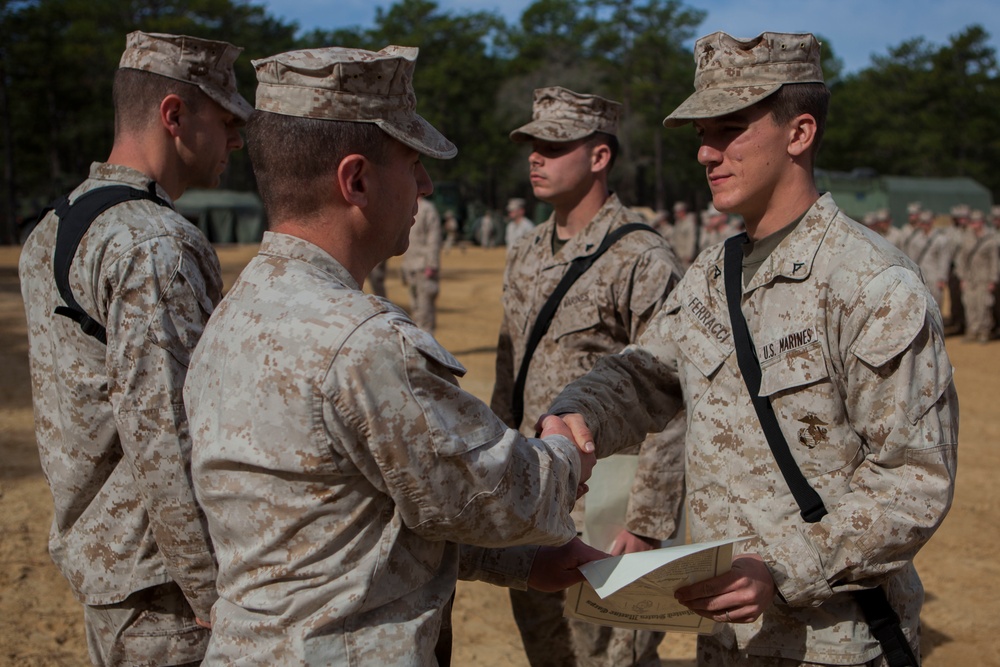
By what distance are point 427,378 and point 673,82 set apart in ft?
183

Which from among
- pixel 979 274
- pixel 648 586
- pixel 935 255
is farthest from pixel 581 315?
pixel 935 255

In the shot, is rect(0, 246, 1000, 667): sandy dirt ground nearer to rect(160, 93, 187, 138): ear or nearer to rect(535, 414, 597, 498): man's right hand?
rect(535, 414, 597, 498): man's right hand

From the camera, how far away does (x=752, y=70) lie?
2842mm

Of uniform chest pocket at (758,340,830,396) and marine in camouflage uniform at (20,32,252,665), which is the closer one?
uniform chest pocket at (758,340,830,396)

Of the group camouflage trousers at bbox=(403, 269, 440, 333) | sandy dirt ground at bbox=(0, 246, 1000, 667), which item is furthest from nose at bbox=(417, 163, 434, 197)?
camouflage trousers at bbox=(403, 269, 440, 333)

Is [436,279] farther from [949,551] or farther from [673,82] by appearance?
[673,82]

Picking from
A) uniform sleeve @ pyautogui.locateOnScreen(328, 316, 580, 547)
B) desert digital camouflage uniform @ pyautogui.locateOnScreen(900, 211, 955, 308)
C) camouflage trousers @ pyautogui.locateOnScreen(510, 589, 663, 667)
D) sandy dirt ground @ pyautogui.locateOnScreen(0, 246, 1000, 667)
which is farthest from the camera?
desert digital camouflage uniform @ pyautogui.locateOnScreen(900, 211, 955, 308)

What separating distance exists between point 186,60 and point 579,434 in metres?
1.89

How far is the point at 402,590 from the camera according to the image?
209 cm

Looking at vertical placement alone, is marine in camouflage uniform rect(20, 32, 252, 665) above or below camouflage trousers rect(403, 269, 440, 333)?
above

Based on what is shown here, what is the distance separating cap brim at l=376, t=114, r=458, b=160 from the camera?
218 cm

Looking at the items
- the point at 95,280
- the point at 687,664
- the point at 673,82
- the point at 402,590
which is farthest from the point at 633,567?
the point at 673,82

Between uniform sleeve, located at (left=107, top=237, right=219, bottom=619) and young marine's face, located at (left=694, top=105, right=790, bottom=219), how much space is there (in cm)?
165

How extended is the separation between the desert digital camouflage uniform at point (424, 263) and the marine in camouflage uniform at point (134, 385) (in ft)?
33.4
